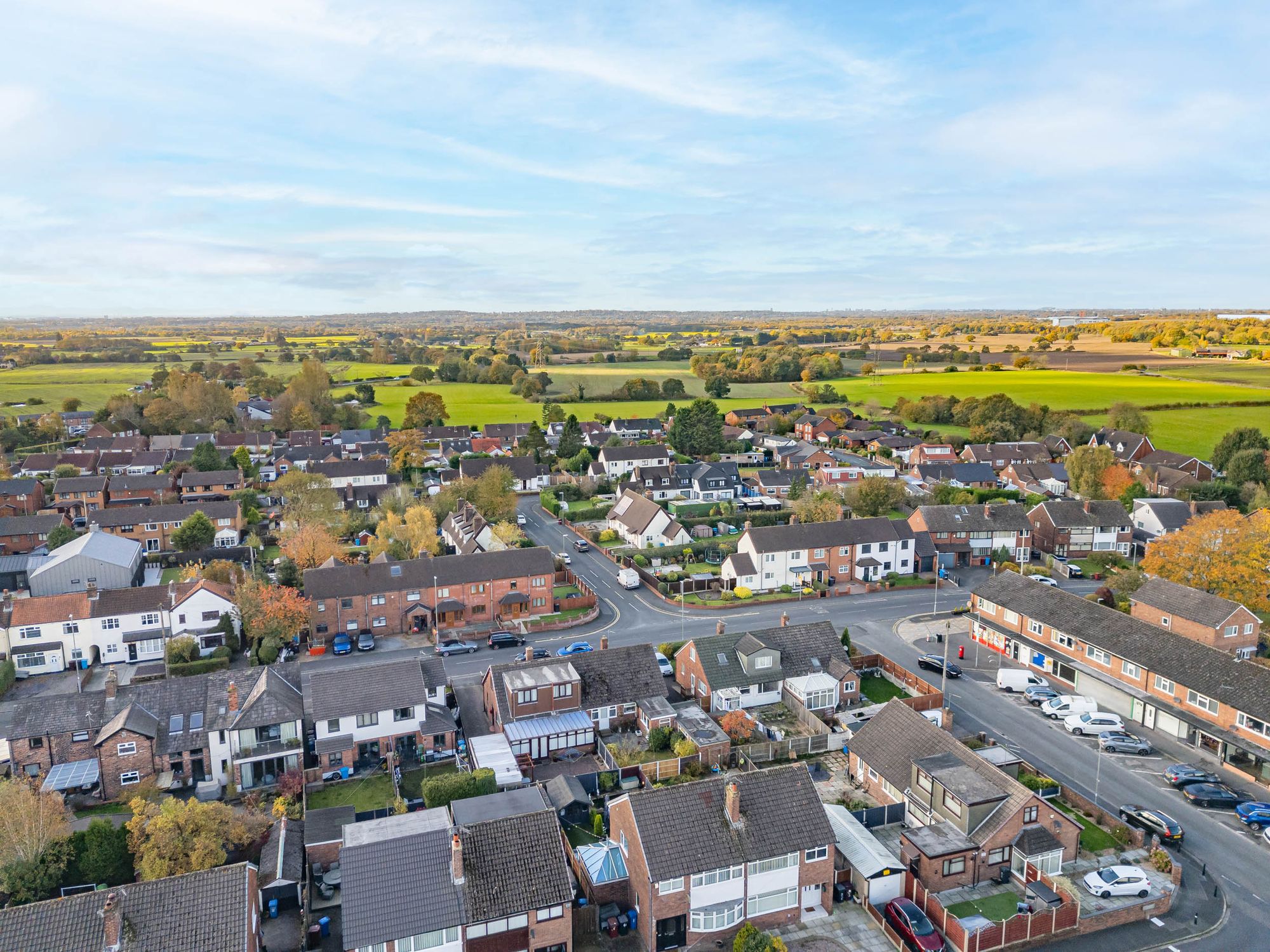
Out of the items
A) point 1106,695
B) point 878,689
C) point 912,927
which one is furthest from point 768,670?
point 1106,695

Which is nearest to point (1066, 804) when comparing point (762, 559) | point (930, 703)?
point (930, 703)

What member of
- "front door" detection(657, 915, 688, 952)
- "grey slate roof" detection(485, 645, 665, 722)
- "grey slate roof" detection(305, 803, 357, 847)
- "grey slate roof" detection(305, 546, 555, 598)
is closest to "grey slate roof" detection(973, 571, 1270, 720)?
"grey slate roof" detection(485, 645, 665, 722)

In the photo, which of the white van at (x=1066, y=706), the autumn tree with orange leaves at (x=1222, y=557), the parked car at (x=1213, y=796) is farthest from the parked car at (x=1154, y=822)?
the autumn tree with orange leaves at (x=1222, y=557)

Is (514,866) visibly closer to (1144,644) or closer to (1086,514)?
(1144,644)

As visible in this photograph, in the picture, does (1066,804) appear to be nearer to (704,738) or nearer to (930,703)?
(930,703)

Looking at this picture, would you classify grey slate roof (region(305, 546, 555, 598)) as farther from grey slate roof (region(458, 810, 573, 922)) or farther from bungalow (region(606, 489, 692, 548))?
grey slate roof (region(458, 810, 573, 922))

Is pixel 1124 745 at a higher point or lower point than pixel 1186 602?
lower
